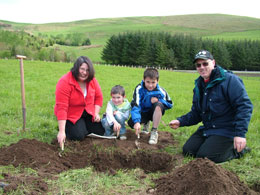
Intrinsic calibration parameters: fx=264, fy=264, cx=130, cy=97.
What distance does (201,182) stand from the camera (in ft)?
10.4

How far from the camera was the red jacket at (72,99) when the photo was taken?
5027mm

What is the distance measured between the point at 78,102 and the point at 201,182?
3.05 metres

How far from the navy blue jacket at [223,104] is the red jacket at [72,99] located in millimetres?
2145

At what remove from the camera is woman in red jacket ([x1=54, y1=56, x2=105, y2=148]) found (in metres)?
5.07

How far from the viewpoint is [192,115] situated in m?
5.30

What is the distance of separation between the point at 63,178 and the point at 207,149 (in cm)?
251

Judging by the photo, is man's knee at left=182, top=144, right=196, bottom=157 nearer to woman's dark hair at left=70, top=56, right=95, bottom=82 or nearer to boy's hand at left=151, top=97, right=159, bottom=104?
boy's hand at left=151, top=97, right=159, bottom=104

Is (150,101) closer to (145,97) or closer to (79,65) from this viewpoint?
(145,97)

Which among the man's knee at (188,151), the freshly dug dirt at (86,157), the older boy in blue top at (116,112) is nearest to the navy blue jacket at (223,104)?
the man's knee at (188,151)

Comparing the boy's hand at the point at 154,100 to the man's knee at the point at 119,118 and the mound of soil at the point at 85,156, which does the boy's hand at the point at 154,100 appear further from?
the mound of soil at the point at 85,156

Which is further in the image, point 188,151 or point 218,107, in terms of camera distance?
point 188,151

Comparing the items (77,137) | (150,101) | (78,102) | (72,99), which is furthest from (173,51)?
(77,137)

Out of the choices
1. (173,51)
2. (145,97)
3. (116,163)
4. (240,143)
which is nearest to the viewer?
(240,143)

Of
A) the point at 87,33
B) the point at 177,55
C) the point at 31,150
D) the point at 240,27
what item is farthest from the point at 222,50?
the point at 87,33
